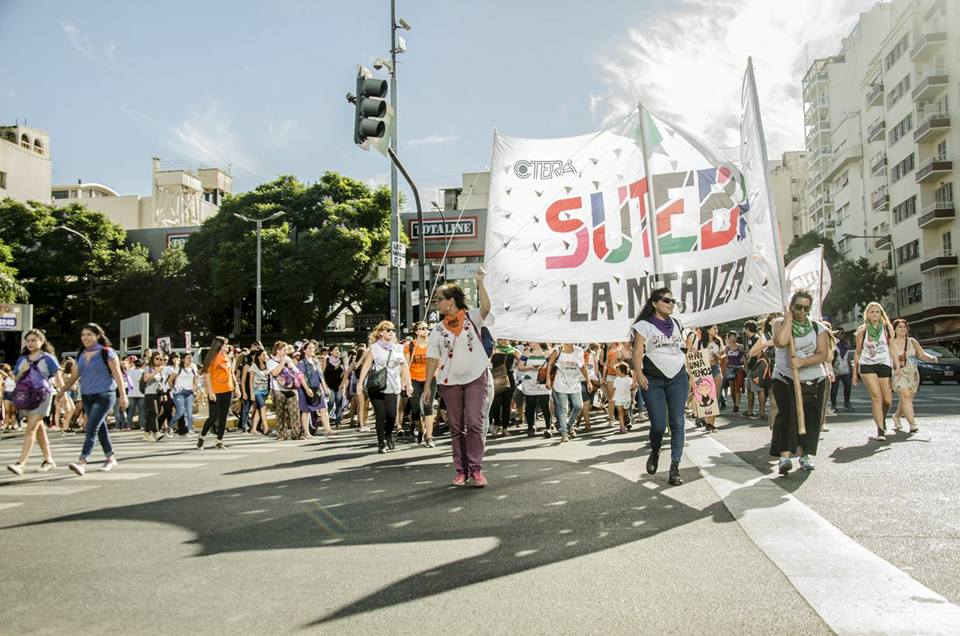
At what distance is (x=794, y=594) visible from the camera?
13.0 ft

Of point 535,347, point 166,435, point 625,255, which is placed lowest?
point 166,435

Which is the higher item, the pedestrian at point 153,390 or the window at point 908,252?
the window at point 908,252

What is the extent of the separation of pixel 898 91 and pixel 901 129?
264 centimetres

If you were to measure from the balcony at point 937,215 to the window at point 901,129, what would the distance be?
614 centimetres

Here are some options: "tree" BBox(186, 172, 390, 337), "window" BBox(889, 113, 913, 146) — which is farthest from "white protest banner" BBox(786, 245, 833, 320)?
"window" BBox(889, 113, 913, 146)

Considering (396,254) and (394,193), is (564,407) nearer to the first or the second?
(396,254)

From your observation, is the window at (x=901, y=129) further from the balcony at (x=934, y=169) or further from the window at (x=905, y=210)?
the window at (x=905, y=210)

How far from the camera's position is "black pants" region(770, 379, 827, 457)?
26.5 feet

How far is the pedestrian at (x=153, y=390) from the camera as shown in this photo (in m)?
17.7

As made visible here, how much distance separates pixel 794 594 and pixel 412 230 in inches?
2142

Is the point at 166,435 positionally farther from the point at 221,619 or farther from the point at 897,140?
the point at 897,140

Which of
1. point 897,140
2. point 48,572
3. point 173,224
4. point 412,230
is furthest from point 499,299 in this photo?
point 173,224

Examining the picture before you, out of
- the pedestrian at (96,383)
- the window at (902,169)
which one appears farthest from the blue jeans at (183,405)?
the window at (902,169)

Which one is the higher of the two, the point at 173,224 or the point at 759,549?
the point at 173,224
